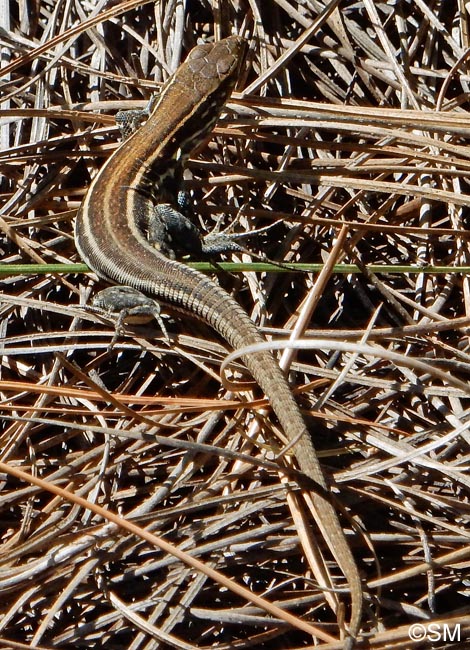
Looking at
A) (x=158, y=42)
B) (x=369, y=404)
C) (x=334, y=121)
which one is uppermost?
(x=158, y=42)

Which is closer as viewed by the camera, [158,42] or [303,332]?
[303,332]

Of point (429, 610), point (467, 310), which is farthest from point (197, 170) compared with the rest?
point (429, 610)

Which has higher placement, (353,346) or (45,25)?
(45,25)

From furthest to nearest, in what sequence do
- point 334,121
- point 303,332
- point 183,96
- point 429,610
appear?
point 183,96
point 334,121
point 303,332
point 429,610

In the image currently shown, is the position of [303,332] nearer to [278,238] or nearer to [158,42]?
[278,238]

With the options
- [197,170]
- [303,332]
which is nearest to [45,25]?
[197,170]

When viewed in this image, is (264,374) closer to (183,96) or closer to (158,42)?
(183,96)

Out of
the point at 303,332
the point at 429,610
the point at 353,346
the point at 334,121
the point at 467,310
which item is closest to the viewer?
the point at 353,346
